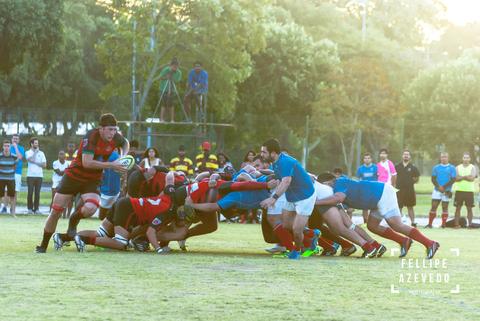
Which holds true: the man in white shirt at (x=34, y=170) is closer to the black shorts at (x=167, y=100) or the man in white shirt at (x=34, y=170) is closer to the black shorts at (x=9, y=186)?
the black shorts at (x=9, y=186)

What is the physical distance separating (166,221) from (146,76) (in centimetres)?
2974

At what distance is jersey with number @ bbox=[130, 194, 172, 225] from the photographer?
16766mm

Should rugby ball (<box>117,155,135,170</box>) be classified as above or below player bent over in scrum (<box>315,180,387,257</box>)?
above

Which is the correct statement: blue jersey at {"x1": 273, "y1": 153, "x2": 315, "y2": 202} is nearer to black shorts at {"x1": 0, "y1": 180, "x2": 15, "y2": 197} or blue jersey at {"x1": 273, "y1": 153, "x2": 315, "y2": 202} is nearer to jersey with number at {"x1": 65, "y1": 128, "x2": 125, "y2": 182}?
jersey with number at {"x1": 65, "y1": 128, "x2": 125, "y2": 182}

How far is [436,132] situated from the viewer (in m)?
47.1

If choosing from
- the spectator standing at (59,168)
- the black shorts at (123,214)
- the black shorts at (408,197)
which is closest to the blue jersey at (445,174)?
the black shorts at (408,197)

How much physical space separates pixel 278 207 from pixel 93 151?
9.18 feet

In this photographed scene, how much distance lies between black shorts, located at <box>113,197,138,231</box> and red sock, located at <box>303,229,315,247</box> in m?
2.41

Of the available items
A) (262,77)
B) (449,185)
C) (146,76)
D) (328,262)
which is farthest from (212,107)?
(328,262)

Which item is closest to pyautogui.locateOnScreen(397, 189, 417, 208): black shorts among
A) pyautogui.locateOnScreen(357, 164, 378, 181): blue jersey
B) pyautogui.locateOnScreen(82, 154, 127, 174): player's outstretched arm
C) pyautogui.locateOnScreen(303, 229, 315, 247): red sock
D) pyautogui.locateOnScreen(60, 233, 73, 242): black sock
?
pyautogui.locateOnScreen(357, 164, 378, 181): blue jersey

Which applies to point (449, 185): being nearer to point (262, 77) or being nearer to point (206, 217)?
point (206, 217)

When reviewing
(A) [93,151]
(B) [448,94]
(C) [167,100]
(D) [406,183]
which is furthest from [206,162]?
(B) [448,94]

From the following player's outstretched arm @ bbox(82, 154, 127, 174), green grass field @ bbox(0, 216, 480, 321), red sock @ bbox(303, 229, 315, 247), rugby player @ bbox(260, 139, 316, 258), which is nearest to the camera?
green grass field @ bbox(0, 216, 480, 321)

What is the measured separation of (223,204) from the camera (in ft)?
54.5
